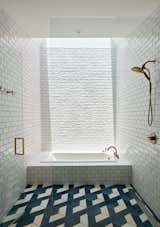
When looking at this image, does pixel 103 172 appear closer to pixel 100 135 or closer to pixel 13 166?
pixel 100 135

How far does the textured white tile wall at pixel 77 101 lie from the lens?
14.0 ft

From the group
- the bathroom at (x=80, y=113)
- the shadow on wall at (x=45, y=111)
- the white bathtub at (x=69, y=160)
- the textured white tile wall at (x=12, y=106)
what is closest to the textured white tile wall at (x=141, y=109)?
the bathroom at (x=80, y=113)

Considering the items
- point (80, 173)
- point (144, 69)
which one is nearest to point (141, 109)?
point (144, 69)

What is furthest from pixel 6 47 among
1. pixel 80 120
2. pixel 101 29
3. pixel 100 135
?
pixel 100 135

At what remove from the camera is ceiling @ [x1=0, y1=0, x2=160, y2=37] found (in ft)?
7.97

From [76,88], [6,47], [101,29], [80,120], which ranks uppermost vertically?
[101,29]

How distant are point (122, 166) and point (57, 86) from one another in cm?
212

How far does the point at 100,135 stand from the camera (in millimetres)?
4324

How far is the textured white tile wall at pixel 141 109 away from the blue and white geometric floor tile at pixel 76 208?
0.30m

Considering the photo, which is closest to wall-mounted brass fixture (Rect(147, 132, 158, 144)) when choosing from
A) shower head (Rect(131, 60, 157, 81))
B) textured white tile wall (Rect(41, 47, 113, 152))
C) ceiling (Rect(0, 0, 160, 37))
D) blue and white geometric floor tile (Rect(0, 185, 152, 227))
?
shower head (Rect(131, 60, 157, 81))

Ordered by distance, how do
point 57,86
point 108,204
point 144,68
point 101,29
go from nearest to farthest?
point 144,68
point 108,204
point 101,29
point 57,86

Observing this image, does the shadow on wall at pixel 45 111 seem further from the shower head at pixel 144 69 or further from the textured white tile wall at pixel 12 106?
the shower head at pixel 144 69

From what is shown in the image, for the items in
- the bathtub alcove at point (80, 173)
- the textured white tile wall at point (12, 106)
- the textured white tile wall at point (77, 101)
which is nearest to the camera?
the textured white tile wall at point (12, 106)

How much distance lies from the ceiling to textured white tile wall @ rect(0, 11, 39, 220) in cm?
21
